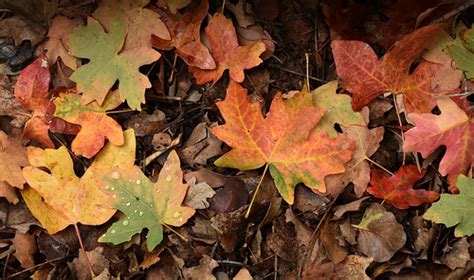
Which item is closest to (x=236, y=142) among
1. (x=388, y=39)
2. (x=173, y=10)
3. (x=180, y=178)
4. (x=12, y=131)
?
(x=180, y=178)

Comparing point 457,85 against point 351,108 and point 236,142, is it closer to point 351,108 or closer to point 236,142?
point 351,108

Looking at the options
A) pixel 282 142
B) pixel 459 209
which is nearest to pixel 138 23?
pixel 282 142

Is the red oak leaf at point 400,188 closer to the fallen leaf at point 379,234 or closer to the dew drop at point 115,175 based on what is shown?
the fallen leaf at point 379,234

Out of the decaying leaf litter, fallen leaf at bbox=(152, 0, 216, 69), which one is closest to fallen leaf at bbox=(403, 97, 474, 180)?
the decaying leaf litter

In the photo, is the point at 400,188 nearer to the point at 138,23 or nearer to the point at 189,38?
the point at 189,38

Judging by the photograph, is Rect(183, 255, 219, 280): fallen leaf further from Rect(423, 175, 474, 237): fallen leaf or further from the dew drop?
Rect(423, 175, 474, 237): fallen leaf
